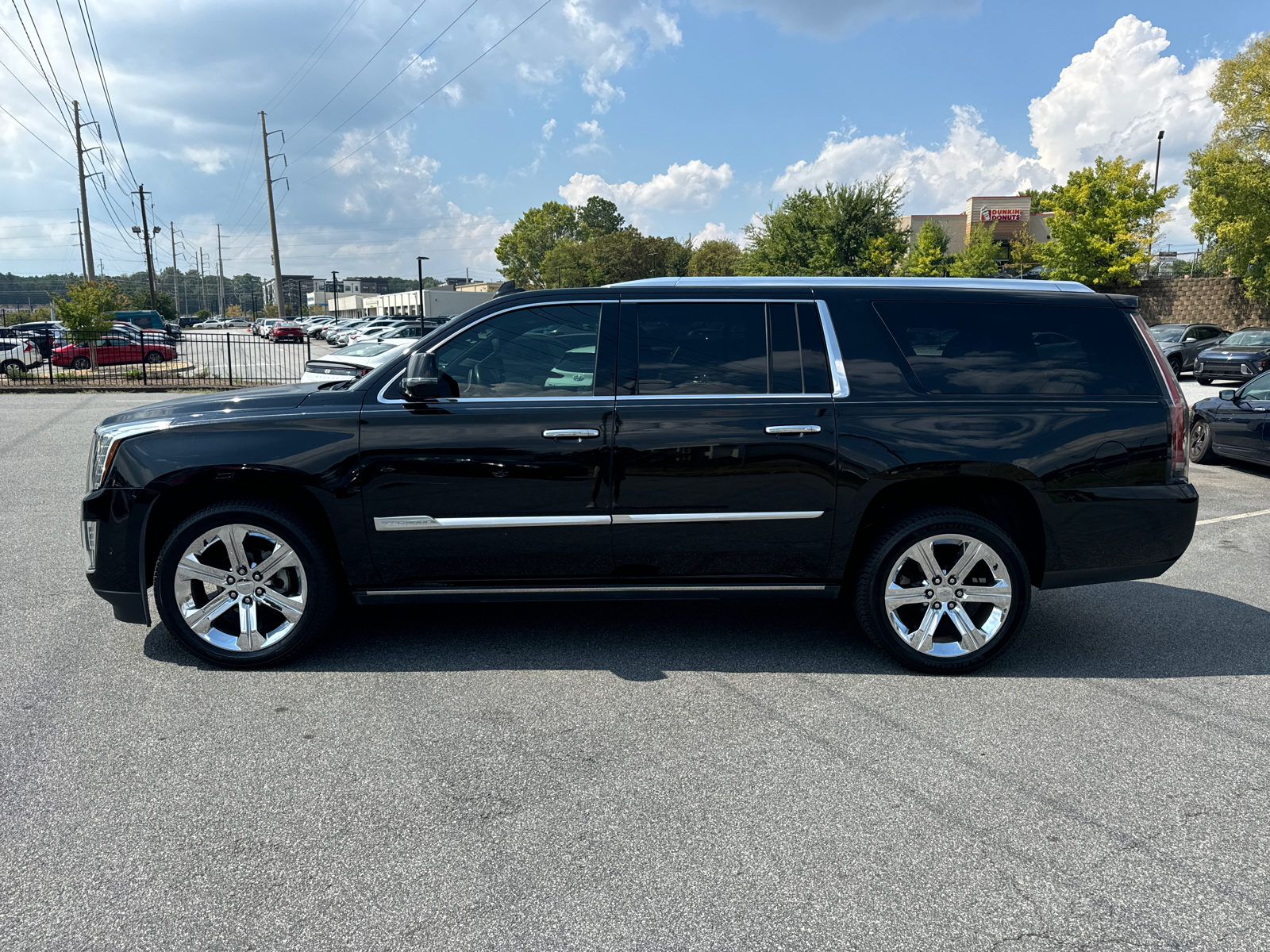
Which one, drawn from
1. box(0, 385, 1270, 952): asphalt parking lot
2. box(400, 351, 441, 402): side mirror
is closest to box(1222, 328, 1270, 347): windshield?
box(0, 385, 1270, 952): asphalt parking lot

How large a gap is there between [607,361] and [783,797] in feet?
7.30

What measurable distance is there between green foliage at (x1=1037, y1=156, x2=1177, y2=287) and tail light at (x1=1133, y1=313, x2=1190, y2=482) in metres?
39.1

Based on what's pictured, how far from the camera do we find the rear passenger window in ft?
15.0

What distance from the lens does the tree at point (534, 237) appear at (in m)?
132

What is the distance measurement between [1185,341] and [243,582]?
99.4 ft

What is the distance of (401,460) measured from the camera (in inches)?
176

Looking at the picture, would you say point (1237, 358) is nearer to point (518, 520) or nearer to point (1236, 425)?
point (1236, 425)

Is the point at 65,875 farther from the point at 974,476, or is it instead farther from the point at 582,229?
the point at 582,229

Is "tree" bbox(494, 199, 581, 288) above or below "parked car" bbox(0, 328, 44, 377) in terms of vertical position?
above

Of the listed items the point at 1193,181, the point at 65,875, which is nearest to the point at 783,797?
the point at 65,875

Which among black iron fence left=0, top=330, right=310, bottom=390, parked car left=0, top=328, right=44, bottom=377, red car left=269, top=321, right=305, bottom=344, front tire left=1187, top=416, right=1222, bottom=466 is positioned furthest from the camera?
red car left=269, top=321, right=305, bottom=344

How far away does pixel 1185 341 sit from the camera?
92.3 ft

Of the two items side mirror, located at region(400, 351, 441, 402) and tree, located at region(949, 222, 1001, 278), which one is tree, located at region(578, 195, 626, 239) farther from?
side mirror, located at region(400, 351, 441, 402)

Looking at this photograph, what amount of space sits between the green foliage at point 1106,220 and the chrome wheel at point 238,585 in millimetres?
41508
